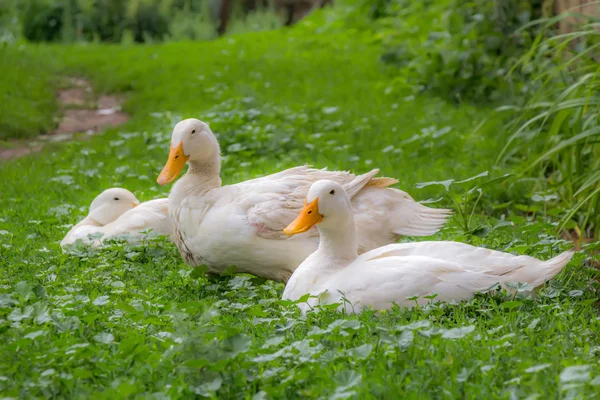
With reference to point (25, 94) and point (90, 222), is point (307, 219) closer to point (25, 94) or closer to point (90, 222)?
point (90, 222)

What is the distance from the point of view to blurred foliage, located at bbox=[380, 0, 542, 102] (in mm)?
9414

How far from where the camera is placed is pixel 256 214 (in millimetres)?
4930

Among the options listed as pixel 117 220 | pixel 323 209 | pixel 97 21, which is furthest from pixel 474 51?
pixel 97 21

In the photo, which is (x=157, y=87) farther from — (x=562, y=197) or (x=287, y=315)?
(x=287, y=315)

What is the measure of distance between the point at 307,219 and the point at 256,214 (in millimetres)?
530

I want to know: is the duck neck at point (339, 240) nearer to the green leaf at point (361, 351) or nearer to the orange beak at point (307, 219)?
the orange beak at point (307, 219)

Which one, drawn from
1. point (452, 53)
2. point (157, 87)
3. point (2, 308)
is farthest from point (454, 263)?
point (157, 87)

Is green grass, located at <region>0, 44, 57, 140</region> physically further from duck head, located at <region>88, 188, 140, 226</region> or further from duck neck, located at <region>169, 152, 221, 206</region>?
duck neck, located at <region>169, 152, 221, 206</region>

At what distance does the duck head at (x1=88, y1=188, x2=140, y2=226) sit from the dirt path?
8.76ft

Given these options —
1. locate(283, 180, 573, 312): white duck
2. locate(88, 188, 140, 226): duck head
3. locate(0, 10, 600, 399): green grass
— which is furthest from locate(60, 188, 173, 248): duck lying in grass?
locate(283, 180, 573, 312): white duck

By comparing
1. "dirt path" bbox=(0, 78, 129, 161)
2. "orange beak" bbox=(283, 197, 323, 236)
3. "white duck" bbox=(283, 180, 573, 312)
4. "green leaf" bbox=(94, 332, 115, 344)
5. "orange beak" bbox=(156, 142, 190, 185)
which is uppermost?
"orange beak" bbox=(156, 142, 190, 185)

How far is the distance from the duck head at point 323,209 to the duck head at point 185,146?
3.32 feet

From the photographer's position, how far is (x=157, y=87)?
443 inches

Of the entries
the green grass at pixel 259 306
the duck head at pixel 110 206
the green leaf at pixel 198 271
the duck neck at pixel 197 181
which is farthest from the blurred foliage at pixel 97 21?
the green leaf at pixel 198 271
